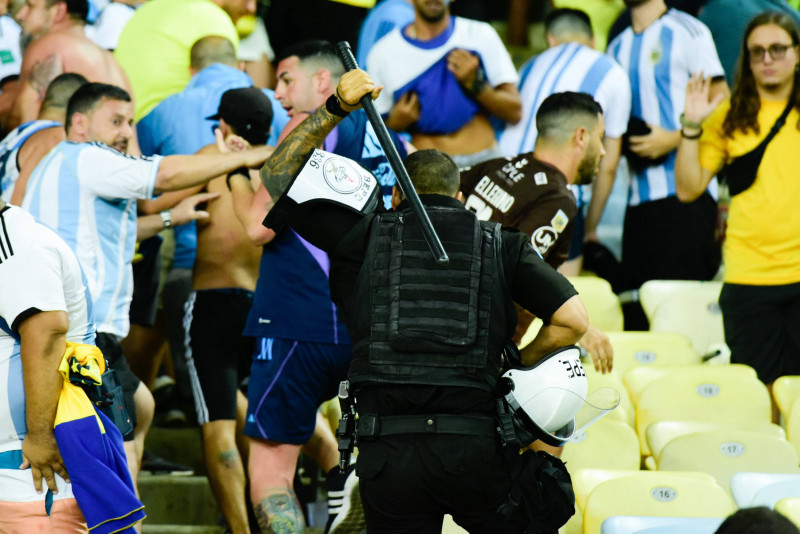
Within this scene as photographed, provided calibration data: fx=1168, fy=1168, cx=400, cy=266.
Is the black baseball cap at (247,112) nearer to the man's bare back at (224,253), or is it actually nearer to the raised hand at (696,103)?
the man's bare back at (224,253)

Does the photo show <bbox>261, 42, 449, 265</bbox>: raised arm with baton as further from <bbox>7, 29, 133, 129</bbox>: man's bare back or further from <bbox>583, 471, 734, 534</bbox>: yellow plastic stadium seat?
<bbox>7, 29, 133, 129</bbox>: man's bare back

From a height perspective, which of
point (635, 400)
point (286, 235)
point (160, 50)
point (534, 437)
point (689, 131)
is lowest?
point (635, 400)

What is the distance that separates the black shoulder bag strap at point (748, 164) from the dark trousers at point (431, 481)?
2.93m

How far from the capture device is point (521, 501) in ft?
11.6

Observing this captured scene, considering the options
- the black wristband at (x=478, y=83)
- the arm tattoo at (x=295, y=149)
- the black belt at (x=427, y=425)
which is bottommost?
the black belt at (x=427, y=425)

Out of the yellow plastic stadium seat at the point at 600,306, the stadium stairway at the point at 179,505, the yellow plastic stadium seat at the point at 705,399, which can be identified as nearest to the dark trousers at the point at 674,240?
the yellow plastic stadium seat at the point at 600,306

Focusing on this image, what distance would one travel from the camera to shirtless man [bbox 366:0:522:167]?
7.08 meters

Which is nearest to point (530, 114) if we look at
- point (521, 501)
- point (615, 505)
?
point (615, 505)

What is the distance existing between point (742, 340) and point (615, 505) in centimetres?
194

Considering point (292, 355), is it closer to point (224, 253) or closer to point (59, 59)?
point (224, 253)

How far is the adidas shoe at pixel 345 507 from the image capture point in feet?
15.3

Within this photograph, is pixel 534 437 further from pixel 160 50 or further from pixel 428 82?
pixel 160 50

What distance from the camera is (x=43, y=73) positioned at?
21.2 ft

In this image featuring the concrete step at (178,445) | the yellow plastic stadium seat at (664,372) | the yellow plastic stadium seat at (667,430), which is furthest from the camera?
the concrete step at (178,445)
